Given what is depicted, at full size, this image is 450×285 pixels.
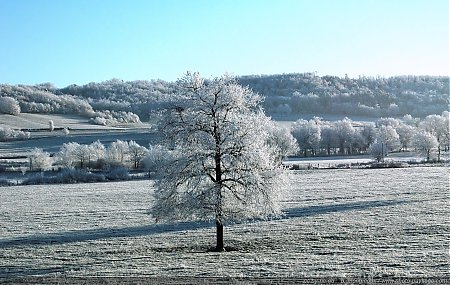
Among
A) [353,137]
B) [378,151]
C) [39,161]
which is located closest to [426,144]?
[378,151]

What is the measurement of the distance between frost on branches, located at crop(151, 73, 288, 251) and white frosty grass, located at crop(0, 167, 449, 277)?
244 centimetres

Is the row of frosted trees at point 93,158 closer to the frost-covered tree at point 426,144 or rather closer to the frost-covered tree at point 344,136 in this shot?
the frost-covered tree at point 426,144

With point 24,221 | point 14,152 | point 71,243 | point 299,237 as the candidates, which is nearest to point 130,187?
point 24,221

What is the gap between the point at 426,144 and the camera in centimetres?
12075

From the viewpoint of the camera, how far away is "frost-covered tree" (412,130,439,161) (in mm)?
120938

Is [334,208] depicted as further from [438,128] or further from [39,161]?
[438,128]

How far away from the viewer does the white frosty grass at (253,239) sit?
23.1m

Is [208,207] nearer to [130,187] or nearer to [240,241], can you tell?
[240,241]

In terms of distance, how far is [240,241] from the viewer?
104 feet

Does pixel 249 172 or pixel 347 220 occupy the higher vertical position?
pixel 249 172

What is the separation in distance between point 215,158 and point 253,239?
6.44 m

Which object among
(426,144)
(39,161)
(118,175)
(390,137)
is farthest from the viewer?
(390,137)

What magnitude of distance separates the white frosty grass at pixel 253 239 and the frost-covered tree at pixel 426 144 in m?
68.3

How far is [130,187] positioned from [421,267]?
5622 cm
